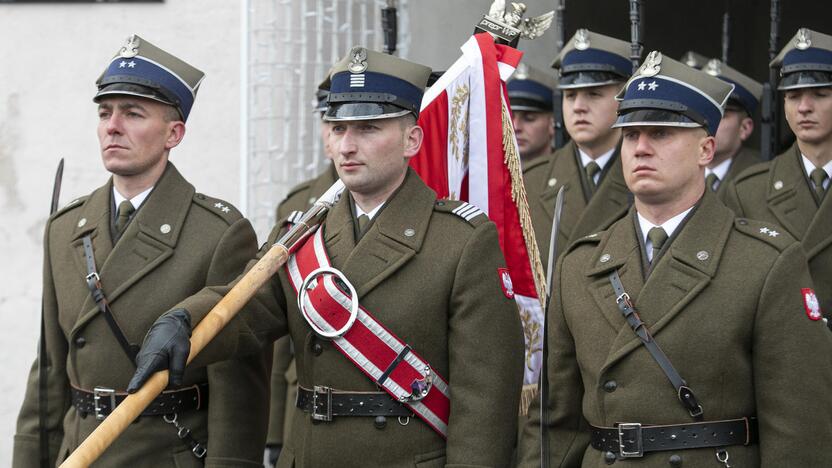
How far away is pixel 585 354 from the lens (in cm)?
476

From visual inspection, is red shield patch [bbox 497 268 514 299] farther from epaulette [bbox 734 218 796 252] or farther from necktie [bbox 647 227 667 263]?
epaulette [bbox 734 218 796 252]

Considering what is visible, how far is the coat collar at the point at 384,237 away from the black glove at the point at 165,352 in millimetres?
644

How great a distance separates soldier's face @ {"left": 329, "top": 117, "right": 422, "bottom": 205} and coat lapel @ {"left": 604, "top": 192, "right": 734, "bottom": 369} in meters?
0.92

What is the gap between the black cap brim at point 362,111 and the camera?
5027mm

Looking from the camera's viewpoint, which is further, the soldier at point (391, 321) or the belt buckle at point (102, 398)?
the belt buckle at point (102, 398)

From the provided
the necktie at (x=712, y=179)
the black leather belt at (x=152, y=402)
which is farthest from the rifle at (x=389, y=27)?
the black leather belt at (x=152, y=402)

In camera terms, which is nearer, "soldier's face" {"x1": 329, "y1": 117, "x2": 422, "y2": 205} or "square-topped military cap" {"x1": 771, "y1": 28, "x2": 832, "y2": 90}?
"soldier's face" {"x1": 329, "y1": 117, "x2": 422, "y2": 205}

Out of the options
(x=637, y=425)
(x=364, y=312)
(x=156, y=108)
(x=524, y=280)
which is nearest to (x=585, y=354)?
(x=637, y=425)

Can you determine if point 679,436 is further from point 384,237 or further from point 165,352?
point 165,352

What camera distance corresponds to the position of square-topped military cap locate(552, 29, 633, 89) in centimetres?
710

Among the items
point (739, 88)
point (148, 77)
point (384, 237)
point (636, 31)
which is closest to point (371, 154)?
point (384, 237)

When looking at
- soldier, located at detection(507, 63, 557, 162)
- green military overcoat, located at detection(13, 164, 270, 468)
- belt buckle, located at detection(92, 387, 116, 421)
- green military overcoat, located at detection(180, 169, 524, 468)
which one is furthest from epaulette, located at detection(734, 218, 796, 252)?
soldier, located at detection(507, 63, 557, 162)

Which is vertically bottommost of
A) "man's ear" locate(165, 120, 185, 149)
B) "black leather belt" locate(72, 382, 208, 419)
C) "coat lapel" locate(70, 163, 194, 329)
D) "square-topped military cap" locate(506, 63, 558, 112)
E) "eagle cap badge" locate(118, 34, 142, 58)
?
"black leather belt" locate(72, 382, 208, 419)

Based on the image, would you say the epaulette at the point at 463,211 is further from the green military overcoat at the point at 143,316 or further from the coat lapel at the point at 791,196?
the coat lapel at the point at 791,196
